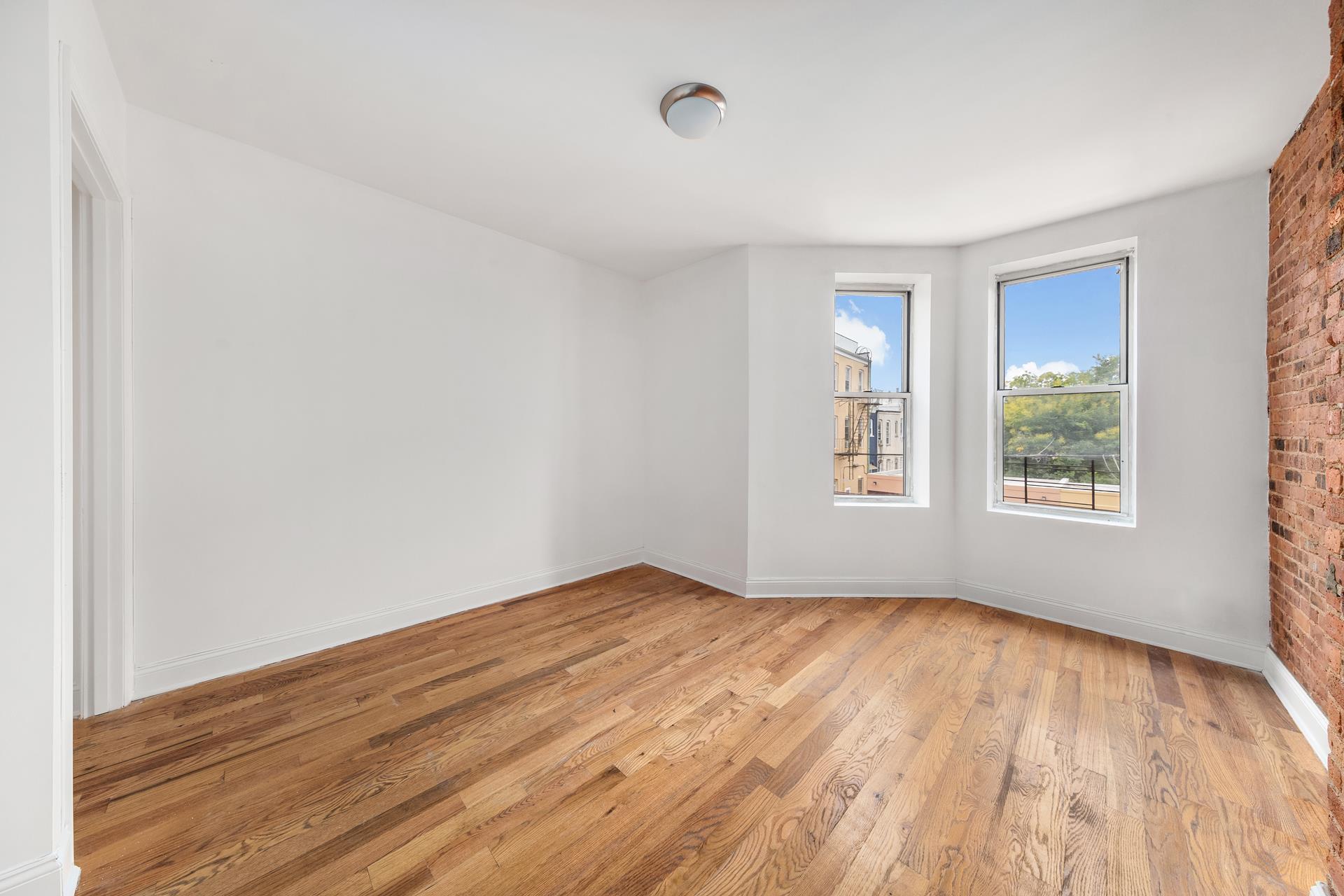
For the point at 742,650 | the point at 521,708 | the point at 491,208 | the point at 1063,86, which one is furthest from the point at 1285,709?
the point at 491,208

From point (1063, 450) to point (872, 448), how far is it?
118 cm

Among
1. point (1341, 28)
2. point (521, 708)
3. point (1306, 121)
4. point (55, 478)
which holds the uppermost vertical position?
point (1306, 121)

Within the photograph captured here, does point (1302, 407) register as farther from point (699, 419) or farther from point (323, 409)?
point (323, 409)

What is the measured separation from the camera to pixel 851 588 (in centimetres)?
354

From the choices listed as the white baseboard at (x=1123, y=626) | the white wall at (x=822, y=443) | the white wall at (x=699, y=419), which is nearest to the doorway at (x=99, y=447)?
the white wall at (x=699, y=419)

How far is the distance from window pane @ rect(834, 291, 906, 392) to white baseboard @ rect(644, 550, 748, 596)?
5.67 ft

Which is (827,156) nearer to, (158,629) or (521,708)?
(521,708)

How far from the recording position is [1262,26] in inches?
62.1

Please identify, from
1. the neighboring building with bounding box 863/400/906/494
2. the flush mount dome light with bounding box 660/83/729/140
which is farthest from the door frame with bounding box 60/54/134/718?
the neighboring building with bounding box 863/400/906/494

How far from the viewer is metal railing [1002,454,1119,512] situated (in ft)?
9.83

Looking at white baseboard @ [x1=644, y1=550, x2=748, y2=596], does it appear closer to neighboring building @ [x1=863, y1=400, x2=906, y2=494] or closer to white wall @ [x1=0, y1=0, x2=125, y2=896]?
neighboring building @ [x1=863, y1=400, x2=906, y2=494]

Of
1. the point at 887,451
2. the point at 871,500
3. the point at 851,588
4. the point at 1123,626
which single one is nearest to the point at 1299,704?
the point at 1123,626

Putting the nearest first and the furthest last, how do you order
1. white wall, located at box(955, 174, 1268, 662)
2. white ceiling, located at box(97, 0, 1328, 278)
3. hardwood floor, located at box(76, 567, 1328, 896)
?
1. hardwood floor, located at box(76, 567, 1328, 896)
2. white ceiling, located at box(97, 0, 1328, 278)
3. white wall, located at box(955, 174, 1268, 662)

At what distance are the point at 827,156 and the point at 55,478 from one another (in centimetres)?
307
